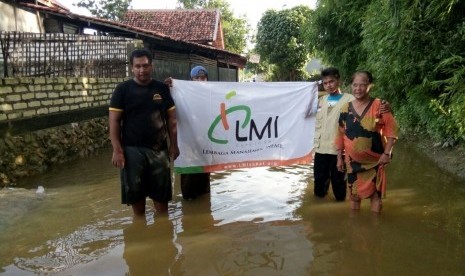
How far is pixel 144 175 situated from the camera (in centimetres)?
390

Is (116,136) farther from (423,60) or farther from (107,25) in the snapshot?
(107,25)

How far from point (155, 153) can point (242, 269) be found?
1391mm

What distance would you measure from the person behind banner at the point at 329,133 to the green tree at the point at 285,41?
83.8ft

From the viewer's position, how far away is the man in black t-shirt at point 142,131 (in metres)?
3.70

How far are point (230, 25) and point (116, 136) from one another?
Answer: 3906 cm

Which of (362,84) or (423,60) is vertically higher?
(423,60)

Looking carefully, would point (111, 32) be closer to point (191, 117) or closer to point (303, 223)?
point (191, 117)

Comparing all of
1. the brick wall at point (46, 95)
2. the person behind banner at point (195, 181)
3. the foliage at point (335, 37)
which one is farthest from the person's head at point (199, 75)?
the foliage at point (335, 37)

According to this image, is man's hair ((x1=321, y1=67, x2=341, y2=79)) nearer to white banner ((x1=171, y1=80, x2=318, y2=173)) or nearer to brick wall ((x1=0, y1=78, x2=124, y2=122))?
white banner ((x1=171, y1=80, x2=318, y2=173))

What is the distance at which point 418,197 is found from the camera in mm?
4961

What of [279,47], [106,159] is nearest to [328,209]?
[106,159]

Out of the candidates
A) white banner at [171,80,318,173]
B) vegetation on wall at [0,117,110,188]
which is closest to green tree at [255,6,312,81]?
vegetation on wall at [0,117,110,188]

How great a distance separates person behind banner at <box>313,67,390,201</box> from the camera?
437cm

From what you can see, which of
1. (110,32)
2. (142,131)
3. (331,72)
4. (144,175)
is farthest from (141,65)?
(110,32)
